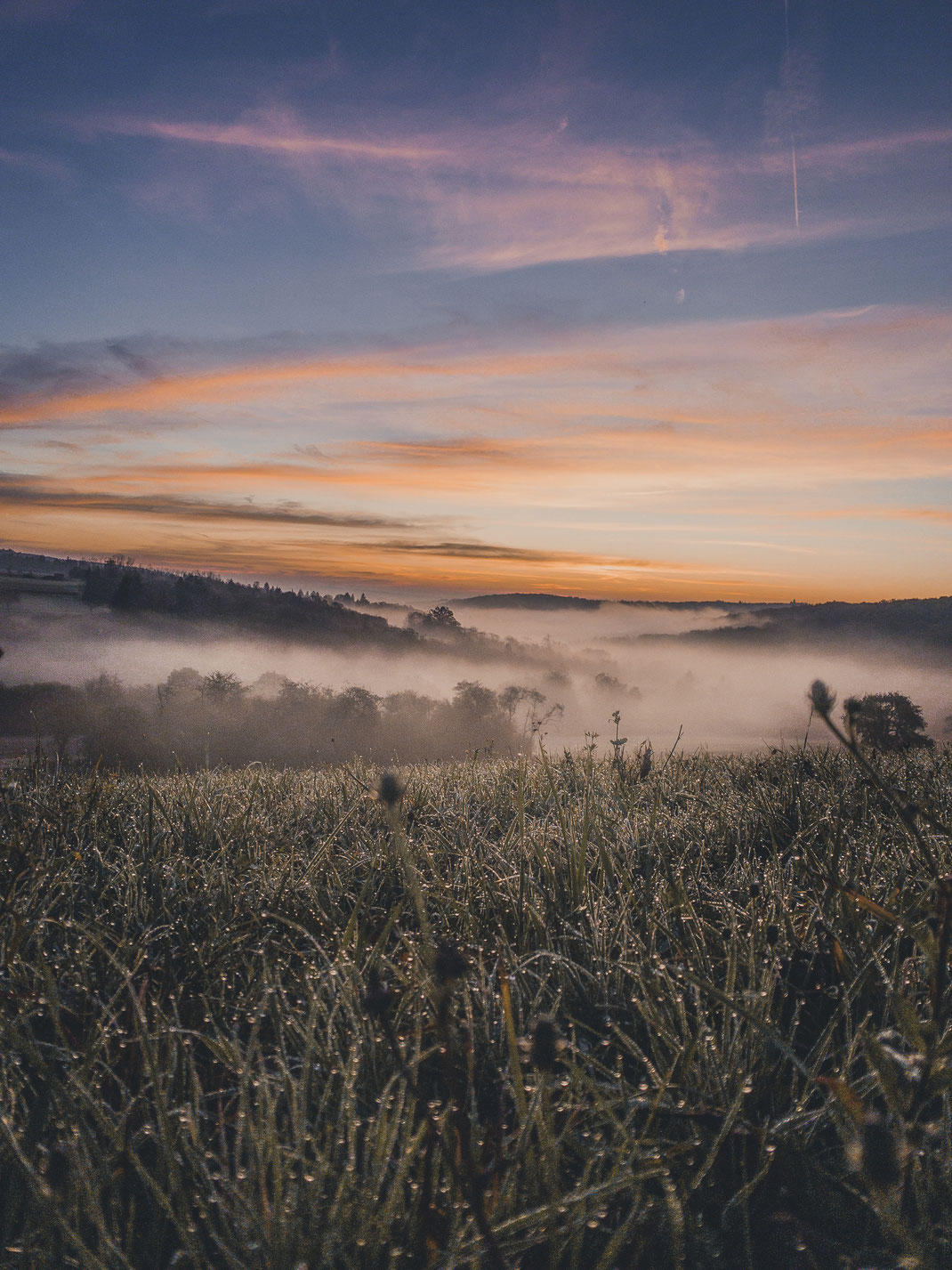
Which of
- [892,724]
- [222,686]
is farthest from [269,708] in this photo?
[892,724]

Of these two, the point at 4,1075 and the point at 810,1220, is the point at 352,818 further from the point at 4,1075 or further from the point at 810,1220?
the point at 810,1220

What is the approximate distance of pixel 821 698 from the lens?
1402 mm

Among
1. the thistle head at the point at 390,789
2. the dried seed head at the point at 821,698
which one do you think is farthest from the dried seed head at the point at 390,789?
the dried seed head at the point at 821,698

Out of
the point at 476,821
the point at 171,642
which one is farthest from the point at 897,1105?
the point at 171,642

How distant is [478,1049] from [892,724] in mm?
8892

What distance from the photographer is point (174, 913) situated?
2.68 metres

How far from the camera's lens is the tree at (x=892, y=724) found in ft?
23.1

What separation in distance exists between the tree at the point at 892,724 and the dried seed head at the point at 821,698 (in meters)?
4.25

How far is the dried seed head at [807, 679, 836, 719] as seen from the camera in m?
1.38

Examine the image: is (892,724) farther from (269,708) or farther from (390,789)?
(269,708)

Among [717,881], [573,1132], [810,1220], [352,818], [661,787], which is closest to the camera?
[810,1220]

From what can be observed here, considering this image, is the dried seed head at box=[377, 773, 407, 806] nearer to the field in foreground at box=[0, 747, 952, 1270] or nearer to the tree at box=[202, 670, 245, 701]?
the field in foreground at box=[0, 747, 952, 1270]

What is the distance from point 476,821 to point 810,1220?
8.30 feet

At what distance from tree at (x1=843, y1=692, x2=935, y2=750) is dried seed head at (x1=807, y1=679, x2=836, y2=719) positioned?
4.25 metres
